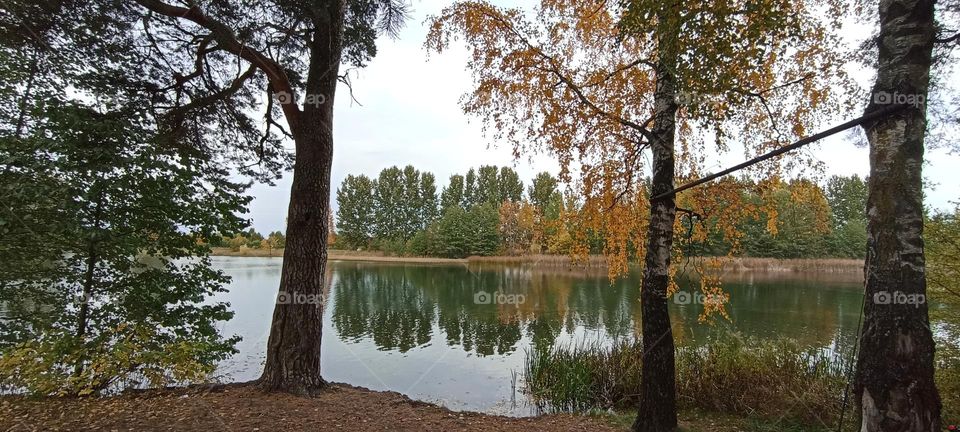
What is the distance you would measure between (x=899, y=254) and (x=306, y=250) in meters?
4.96

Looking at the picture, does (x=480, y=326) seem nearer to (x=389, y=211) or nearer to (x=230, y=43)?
(x=230, y=43)

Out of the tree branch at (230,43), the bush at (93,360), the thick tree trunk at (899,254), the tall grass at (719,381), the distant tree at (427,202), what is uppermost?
the distant tree at (427,202)

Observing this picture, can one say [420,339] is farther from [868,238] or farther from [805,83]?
[868,238]

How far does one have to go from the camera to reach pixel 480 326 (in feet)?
43.2

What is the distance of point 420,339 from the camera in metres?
11.9

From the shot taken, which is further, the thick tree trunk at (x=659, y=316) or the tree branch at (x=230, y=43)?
the tree branch at (x=230, y=43)

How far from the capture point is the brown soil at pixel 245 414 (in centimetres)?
370

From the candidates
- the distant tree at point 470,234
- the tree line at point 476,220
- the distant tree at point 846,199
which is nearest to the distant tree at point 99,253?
the tree line at point 476,220

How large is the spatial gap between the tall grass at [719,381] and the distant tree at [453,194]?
183ft

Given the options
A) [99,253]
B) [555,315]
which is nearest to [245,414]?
[99,253]

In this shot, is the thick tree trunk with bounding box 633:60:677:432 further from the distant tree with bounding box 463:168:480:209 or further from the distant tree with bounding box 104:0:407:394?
the distant tree with bounding box 463:168:480:209

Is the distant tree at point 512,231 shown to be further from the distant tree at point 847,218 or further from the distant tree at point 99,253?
the distant tree at point 99,253

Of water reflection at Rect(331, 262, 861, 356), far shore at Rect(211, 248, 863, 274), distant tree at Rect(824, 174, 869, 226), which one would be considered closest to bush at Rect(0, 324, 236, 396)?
water reflection at Rect(331, 262, 861, 356)

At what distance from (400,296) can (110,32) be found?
16737 mm
